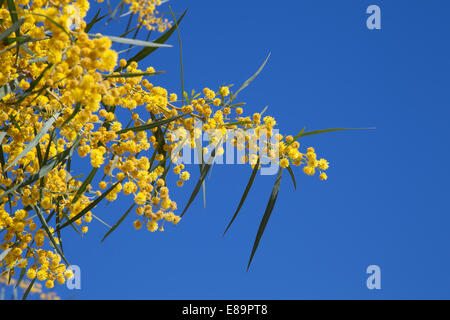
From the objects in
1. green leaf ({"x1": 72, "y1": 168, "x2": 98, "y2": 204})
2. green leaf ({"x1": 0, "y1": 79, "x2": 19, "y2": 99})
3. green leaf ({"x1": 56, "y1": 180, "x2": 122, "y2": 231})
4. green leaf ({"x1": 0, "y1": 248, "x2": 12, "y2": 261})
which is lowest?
green leaf ({"x1": 0, "y1": 248, "x2": 12, "y2": 261})

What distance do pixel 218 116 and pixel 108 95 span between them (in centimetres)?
47

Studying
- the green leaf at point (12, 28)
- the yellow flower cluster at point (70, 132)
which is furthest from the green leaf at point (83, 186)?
the green leaf at point (12, 28)

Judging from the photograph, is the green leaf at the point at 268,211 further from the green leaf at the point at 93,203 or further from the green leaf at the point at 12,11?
the green leaf at the point at 12,11

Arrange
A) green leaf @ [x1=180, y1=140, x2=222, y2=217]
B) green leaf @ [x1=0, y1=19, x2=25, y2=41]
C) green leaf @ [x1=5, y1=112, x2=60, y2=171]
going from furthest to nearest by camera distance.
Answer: green leaf @ [x1=180, y1=140, x2=222, y2=217], green leaf @ [x1=5, y1=112, x2=60, y2=171], green leaf @ [x1=0, y1=19, x2=25, y2=41]

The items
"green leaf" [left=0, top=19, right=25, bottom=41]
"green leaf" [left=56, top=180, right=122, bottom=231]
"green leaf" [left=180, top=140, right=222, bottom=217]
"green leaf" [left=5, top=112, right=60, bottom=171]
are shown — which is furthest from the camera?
"green leaf" [left=180, top=140, right=222, bottom=217]

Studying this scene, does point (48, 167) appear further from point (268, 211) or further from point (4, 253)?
point (268, 211)

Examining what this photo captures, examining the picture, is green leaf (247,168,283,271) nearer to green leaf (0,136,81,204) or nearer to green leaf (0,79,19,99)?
green leaf (0,136,81,204)

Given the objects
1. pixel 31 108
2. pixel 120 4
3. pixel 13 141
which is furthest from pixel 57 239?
pixel 120 4

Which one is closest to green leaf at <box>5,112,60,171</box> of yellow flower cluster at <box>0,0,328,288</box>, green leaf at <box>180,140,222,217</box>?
yellow flower cluster at <box>0,0,328,288</box>

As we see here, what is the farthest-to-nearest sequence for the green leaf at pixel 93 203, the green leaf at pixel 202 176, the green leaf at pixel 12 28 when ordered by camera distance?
the green leaf at pixel 202 176 < the green leaf at pixel 93 203 < the green leaf at pixel 12 28

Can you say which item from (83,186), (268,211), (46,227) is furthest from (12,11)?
(268,211)

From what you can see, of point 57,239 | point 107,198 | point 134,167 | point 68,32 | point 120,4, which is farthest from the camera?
point 120,4

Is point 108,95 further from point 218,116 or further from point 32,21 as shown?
point 218,116
